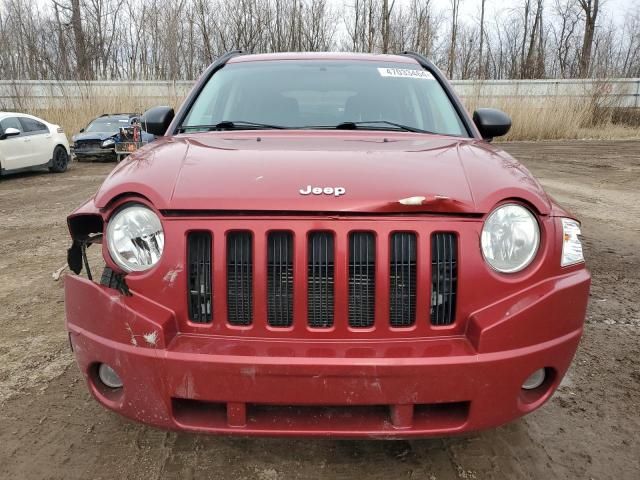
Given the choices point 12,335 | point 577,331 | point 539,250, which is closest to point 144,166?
point 539,250

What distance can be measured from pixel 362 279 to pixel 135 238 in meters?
0.82

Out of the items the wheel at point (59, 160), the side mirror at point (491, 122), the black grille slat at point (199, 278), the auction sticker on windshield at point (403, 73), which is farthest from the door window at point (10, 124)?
the black grille slat at point (199, 278)

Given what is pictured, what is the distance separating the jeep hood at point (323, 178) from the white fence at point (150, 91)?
20.0 metres

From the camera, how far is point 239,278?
1807mm

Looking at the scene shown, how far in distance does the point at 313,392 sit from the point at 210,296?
0.48 meters

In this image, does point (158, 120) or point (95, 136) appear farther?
point (95, 136)

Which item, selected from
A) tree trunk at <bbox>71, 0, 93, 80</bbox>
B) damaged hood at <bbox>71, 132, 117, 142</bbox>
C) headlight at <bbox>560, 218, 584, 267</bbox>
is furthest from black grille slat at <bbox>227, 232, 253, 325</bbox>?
tree trunk at <bbox>71, 0, 93, 80</bbox>

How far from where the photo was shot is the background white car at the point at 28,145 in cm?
1172

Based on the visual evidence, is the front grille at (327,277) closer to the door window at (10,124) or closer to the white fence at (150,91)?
the door window at (10,124)

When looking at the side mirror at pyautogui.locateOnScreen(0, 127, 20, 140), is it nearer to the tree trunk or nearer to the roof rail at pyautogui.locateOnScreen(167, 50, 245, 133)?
the roof rail at pyautogui.locateOnScreen(167, 50, 245, 133)

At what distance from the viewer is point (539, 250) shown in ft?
6.15

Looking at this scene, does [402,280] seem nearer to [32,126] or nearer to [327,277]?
[327,277]

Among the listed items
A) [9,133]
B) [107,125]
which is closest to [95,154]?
[107,125]

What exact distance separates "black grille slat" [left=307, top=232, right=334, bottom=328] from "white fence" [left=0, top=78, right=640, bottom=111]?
2053cm
